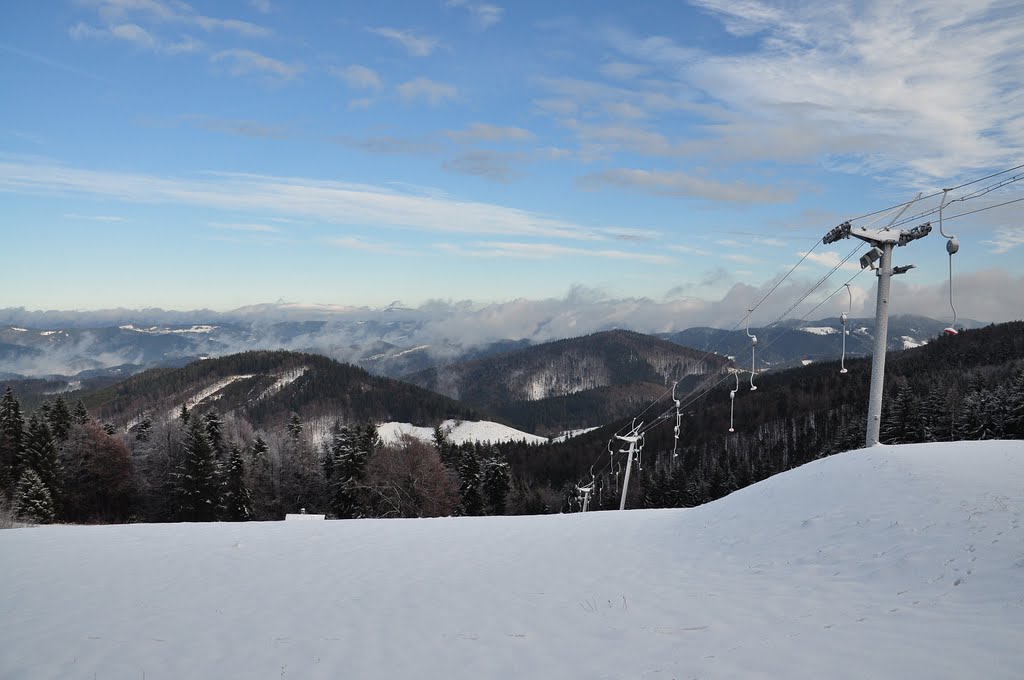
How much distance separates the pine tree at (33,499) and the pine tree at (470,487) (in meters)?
34.9

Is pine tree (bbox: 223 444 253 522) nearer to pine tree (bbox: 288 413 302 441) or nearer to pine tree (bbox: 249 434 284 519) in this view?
pine tree (bbox: 249 434 284 519)

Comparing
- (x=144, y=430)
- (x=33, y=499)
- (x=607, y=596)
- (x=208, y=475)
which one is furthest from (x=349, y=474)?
(x=607, y=596)

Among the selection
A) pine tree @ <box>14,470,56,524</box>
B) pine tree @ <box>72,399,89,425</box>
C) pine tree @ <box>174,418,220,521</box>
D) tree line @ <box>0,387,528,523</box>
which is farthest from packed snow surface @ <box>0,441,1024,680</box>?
pine tree @ <box>72,399,89,425</box>

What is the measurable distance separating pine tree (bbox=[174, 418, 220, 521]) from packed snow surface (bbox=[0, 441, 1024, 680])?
37.9 meters

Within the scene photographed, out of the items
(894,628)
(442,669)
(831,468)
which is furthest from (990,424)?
(442,669)

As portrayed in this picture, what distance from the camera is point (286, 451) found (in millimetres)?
65562

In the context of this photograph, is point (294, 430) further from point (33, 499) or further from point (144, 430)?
point (33, 499)

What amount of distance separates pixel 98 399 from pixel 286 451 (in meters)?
172

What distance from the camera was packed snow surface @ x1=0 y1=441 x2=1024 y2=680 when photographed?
7539 mm

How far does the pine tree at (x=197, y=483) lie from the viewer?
50.8 metres

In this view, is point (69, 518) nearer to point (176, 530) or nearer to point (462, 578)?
point (176, 530)

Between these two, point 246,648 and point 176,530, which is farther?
point 176,530

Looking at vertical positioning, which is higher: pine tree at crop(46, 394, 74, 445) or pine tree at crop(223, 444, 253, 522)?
pine tree at crop(46, 394, 74, 445)

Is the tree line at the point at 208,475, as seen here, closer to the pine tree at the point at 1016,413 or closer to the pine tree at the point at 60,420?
the pine tree at the point at 60,420
